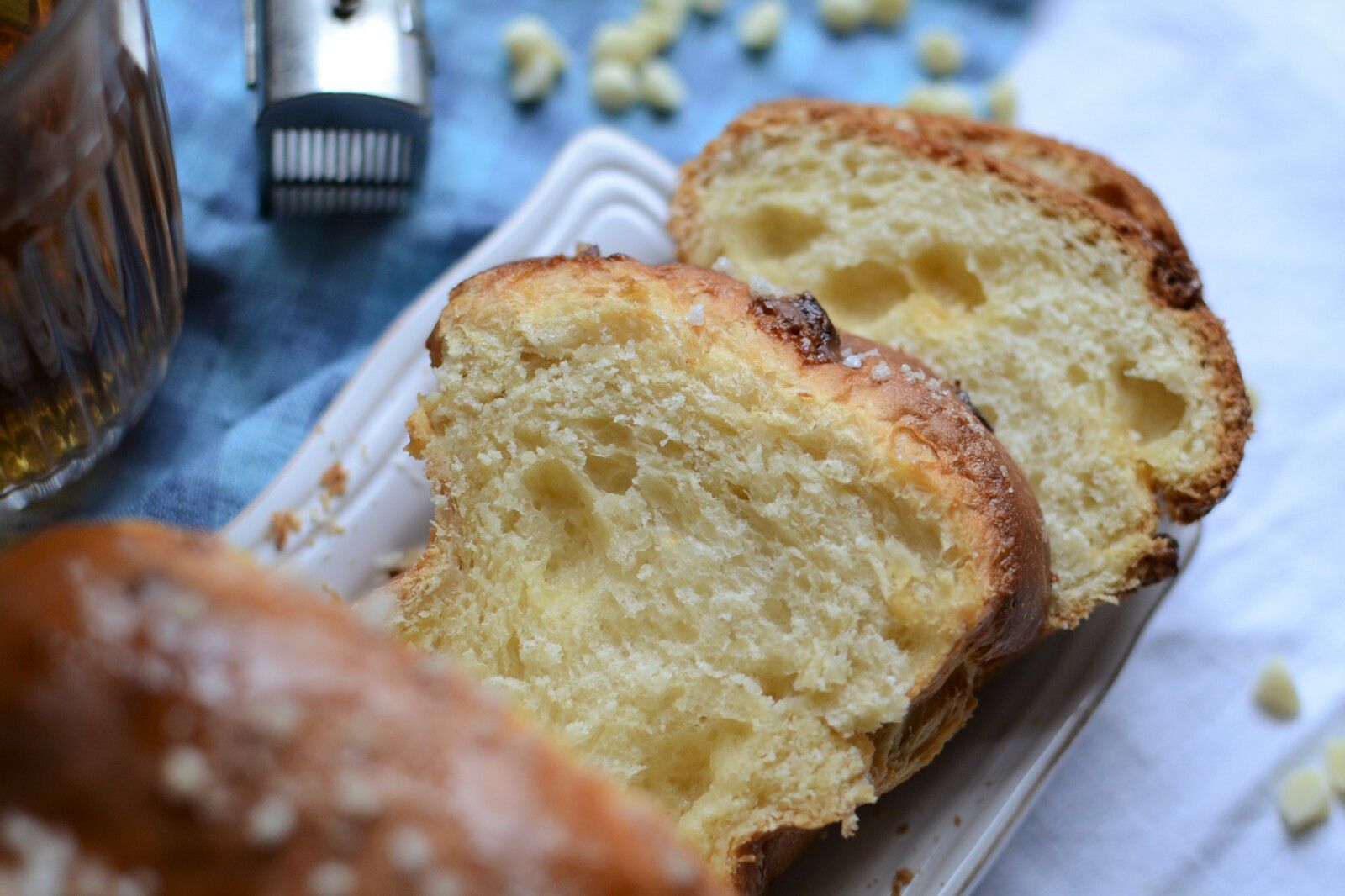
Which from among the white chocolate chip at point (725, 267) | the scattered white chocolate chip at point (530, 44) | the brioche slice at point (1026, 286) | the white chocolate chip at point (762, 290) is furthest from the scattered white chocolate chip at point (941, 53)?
the white chocolate chip at point (762, 290)

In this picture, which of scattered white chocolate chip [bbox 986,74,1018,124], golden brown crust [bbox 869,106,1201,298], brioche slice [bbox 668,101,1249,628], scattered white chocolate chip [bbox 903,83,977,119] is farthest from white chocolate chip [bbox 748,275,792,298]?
scattered white chocolate chip [bbox 986,74,1018,124]

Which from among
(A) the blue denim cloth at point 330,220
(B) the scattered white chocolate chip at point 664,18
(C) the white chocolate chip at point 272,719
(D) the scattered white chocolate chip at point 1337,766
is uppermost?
(B) the scattered white chocolate chip at point 664,18

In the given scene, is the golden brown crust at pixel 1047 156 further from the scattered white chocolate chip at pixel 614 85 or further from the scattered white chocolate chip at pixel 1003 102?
the scattered white chocolate chip at pixel 614 85

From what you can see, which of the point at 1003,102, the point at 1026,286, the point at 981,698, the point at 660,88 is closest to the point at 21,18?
the point at 660,88

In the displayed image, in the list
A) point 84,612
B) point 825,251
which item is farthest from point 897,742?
point 84,612

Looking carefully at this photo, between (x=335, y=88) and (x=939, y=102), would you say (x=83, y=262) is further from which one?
(x=939, y=102)

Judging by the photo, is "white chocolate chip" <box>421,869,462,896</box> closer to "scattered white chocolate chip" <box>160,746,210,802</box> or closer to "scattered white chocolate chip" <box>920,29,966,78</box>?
"scattered white chocolate chip" <box>160,746,210,802</box>
